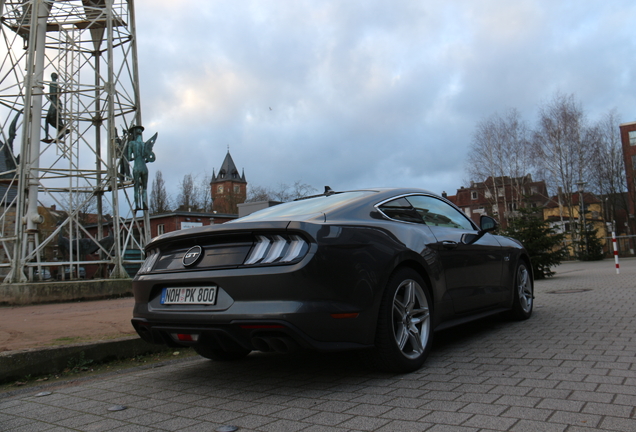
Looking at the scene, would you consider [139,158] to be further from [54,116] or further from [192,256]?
[192,256]

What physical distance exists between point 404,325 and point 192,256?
157cm

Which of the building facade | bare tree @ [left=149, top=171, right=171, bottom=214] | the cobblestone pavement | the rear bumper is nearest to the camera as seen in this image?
the cobblestone pavement

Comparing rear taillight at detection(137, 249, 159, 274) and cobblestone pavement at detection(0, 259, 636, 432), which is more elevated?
rear taillight at detection(137, 249, 159, 274)

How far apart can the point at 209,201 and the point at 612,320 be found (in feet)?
183

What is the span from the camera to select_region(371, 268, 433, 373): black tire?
140 inches

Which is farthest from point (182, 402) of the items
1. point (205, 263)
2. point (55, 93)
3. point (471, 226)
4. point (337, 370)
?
point (55, 93)

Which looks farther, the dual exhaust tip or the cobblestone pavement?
the dual exhaust tip

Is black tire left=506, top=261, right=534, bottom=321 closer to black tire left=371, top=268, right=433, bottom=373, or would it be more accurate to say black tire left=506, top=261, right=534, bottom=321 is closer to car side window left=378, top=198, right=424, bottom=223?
car side window left=378, top=198, right=424, bottom=223

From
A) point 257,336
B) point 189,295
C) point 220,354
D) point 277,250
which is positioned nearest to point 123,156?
point 220,354

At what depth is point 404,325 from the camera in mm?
3809

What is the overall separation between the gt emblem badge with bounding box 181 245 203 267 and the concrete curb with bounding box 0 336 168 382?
175 cm

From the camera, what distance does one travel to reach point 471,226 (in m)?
5.49

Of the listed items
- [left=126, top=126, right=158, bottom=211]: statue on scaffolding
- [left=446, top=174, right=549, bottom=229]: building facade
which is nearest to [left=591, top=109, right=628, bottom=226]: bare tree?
[left=446, top=174, right=549, bottom=229]: building facade

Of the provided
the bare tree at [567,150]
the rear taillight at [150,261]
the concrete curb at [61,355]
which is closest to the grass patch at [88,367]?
the concrete curb at [61,355]
